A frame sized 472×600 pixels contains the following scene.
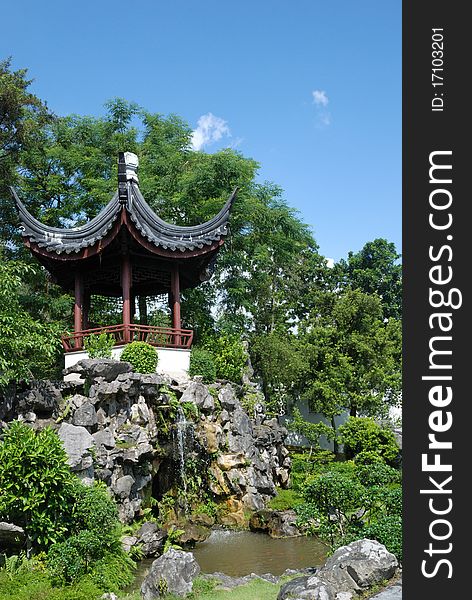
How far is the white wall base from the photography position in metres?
14.8

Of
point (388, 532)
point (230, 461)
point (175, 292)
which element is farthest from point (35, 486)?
point (175, 292)

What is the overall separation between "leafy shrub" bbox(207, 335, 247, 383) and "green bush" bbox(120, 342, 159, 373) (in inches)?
127

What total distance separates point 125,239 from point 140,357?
111 inches

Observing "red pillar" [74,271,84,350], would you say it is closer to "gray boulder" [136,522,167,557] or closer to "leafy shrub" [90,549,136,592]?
"gray boulder" [136,522,167,557]

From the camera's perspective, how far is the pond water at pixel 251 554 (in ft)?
31.4

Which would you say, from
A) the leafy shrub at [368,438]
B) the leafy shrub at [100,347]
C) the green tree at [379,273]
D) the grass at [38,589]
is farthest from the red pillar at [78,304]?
the green tree at [379,273]

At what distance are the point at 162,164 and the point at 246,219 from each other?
3.51 meters

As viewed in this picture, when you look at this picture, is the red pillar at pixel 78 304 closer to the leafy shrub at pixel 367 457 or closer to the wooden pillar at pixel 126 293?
the wooden pillar at pixel 126 293

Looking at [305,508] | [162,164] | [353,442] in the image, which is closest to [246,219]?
[162,164]

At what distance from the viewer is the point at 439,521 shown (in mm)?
4176

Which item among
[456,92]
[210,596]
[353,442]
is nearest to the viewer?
[456,92]

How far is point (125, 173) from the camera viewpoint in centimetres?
1397

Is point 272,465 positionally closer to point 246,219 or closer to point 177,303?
point 177,303

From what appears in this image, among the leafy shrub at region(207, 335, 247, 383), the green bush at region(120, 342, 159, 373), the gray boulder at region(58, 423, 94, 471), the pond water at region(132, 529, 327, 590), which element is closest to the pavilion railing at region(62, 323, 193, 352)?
the green bush at region(120, 342, 159, 373)
